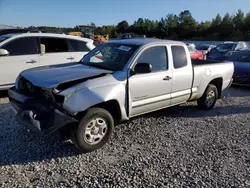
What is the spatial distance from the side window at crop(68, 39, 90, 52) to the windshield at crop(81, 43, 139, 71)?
2334mm

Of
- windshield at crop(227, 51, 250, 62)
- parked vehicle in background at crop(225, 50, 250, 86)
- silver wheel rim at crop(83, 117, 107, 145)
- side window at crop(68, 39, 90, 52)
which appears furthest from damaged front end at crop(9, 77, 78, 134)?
windshield at crop(227, 51, 250, 62)

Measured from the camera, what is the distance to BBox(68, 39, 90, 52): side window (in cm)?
728

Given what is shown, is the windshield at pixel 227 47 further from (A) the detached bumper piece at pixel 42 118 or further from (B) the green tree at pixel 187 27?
(B) the green tree at pixel 187 27

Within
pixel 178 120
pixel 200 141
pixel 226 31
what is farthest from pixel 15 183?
pixel 226 31

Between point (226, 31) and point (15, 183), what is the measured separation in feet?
243

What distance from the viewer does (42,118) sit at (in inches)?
137

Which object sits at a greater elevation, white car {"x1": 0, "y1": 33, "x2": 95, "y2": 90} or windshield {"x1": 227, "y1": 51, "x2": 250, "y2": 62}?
white car {"x1": 0, "y1": 33, "x2": 95, "y2": 90}

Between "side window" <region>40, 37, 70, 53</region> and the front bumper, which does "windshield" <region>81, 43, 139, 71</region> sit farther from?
"side window" <region>40, 37, 70, 53</region>

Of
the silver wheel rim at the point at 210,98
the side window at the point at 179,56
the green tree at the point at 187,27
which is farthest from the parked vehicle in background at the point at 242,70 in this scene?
the green tree at the point at 187,27

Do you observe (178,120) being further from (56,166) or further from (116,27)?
(116,27)

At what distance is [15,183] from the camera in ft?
9.68

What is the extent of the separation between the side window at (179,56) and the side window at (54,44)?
11.6 feet

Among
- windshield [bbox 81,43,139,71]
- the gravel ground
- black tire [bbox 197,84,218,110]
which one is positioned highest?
windshield [bbox 81,43,139,71]

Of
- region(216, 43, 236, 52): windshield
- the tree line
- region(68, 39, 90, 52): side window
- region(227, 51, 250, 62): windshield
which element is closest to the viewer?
region(68, 39, 90, 52): side window
